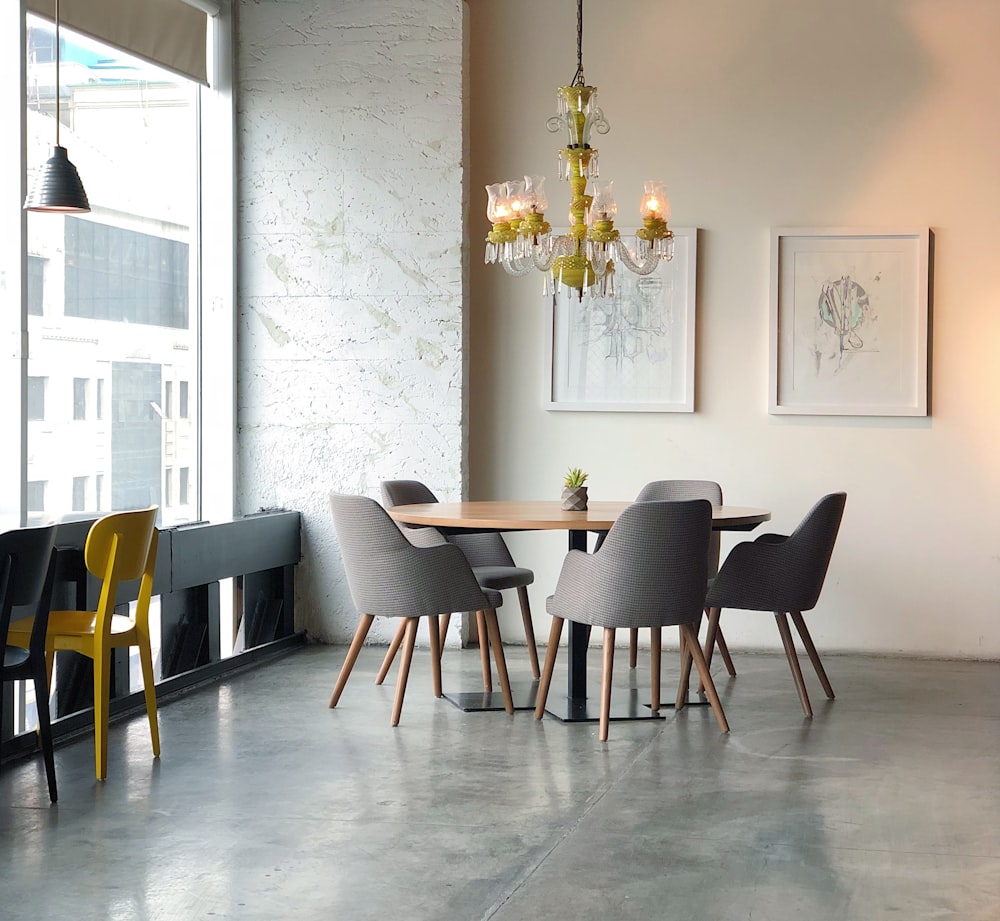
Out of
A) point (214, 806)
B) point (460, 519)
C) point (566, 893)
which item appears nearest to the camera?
point (566, 893)

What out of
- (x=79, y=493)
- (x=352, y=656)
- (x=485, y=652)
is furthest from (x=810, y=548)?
(x=79, y=493)

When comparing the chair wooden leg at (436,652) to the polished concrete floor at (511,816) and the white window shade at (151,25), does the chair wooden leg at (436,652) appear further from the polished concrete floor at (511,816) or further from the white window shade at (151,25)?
→ the white window shade at (151,25)

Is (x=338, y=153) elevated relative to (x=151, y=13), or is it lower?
lower

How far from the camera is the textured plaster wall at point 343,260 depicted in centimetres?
627

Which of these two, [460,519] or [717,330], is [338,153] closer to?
[717,330]

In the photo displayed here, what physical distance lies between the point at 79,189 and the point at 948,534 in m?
4.14

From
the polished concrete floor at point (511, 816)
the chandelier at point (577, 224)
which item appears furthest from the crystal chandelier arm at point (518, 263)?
the polished concrete floor at point (511, 816)

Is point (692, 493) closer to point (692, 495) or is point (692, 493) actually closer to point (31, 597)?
point (692, 495)

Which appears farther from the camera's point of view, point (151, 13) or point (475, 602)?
point (151, 13)

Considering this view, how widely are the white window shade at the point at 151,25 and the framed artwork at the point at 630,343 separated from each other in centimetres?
208

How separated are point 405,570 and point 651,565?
887 mm

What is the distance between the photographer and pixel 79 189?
425 centimetres

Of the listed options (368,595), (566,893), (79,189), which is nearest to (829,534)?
(368,595)

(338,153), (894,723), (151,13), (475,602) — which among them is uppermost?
(151,13)
